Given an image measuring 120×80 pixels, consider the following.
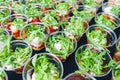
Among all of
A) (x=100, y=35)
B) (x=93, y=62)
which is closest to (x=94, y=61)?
(x=93, y=62)

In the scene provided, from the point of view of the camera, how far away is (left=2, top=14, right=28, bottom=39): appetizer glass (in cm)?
150

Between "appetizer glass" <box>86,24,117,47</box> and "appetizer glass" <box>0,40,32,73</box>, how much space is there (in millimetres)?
407

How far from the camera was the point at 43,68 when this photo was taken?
1.18m

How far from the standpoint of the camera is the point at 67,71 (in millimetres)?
1351

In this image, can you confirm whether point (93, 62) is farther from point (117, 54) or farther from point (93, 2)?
point (93, 2)

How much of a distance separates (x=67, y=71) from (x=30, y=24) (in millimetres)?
424

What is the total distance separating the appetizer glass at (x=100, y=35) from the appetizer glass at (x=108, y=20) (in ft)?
0.17

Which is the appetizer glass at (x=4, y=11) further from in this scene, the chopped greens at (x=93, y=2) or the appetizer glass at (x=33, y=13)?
the chopped greens at (x=93, y=2)

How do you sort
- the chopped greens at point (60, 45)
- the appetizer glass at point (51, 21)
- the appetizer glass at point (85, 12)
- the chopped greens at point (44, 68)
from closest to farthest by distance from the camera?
the chopped greens at point (44, 68)
the chopped greens at point (60, 45)
the appetizer glass at point (51, 21)
the appetizer glass at point (85, 12)

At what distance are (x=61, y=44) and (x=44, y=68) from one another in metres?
0.25

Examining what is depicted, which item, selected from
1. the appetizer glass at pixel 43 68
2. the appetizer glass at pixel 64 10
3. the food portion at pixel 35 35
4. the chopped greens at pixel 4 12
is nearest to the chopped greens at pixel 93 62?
the appetizer glass at pixel 43 68

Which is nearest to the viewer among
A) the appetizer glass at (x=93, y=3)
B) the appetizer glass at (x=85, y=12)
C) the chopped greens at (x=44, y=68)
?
the chopped greens at (x=44, y=68)

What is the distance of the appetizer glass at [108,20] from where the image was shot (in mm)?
1579

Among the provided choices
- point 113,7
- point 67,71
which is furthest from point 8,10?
point 113,7
